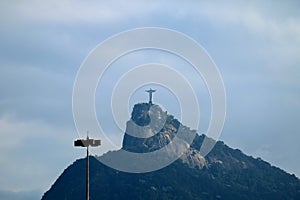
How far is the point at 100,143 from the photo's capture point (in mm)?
85750

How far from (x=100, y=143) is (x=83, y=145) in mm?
1940

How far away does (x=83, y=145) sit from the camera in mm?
85500
